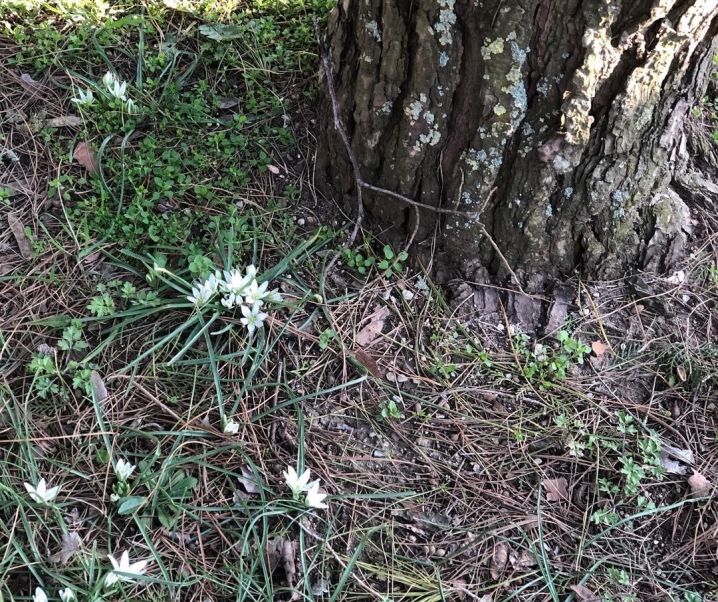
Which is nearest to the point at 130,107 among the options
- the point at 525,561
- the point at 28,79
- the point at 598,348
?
the point at 28,79

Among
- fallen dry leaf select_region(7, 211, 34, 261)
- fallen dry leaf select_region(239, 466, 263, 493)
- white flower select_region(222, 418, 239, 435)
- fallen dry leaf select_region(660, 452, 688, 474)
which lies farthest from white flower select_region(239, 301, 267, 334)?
fallen dry leaf select_region(660, 452, 688, 474)

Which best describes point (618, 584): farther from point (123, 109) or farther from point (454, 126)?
point (123, 109)

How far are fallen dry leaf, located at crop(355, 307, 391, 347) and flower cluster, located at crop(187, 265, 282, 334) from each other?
319 millimetres

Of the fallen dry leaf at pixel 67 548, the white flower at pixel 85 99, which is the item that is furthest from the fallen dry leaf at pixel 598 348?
the white flower at pixel 85 99

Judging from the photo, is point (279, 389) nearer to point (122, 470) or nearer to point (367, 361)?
point (367, 361)

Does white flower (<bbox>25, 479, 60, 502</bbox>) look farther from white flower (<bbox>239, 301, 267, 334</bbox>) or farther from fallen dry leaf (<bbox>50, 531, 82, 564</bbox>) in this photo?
white flower (<bbox>239, 301, 267, 334</bbox>)

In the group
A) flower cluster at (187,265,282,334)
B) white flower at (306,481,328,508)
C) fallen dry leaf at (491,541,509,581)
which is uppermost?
flower cluster at (187,265,282,334)

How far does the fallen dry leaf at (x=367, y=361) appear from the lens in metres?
1.92

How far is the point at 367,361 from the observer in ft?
6.37

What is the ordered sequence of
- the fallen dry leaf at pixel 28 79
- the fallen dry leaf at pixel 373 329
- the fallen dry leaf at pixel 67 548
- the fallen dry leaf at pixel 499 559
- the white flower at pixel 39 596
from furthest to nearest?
the fallen dry leaf at pixel 28 79
the fallen dry leaf at pixel 373 329
the fallen dry leaf at pixel 499 559
the fallen dry leaf at pixel 67 548
the white flower at pixel 39 596

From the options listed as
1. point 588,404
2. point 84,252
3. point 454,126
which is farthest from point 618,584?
point 84,252

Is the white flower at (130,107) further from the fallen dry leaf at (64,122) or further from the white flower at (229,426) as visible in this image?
the white flower at (229,426)

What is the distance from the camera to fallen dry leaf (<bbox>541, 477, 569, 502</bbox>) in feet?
5.82

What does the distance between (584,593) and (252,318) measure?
1.25m
